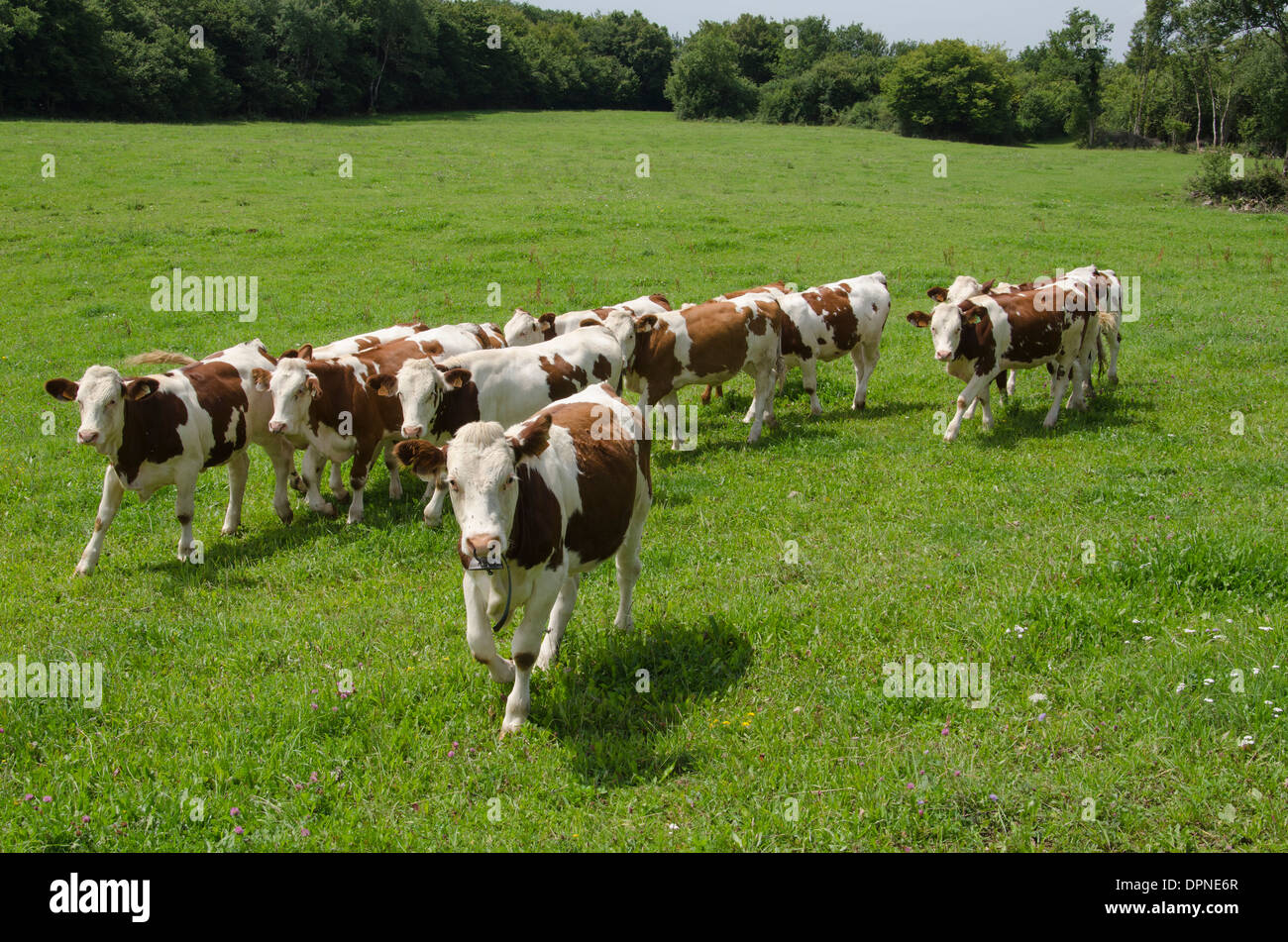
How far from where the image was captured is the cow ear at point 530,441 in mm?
5332

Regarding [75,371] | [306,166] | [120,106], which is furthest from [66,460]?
[120,106]

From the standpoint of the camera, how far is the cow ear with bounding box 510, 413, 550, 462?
533cm

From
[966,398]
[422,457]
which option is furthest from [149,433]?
[966,398]

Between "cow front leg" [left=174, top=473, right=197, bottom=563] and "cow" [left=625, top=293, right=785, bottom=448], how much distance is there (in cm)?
548

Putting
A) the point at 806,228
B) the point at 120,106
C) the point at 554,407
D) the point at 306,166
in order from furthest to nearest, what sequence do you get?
the point at 120,106 → the point at 306,166 → the point at 806,228 → the point at 554,407

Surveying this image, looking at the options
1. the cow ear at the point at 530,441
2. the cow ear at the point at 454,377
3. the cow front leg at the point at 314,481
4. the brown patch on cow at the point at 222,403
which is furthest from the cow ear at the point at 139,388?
the cow ear at the point at 530,441

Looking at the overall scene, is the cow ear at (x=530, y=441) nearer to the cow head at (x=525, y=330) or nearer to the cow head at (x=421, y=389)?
the cow head at (x=421, y=389)

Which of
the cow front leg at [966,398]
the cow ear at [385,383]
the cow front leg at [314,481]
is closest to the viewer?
the cow ear at [385,383]

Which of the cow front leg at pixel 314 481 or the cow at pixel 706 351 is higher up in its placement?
the cow at pixel 706 351

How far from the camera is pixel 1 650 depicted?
22.8 ft

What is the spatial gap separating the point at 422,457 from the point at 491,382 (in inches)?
186

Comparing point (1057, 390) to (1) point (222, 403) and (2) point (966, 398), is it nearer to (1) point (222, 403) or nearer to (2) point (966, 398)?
(2) point (966, 398)

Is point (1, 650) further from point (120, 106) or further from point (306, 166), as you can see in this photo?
point (120, 106)
